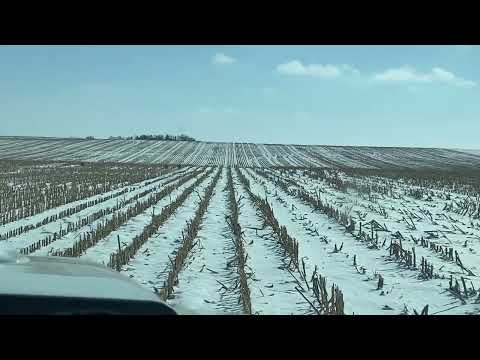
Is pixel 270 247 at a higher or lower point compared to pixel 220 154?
lower

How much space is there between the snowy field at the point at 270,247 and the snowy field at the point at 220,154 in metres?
29.1

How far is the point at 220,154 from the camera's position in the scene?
173 ft

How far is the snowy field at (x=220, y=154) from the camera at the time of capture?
43.8m

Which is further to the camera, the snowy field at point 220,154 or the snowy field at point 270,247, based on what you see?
the snowy field at point 220,154

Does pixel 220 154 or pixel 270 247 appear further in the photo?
pixel 220 154

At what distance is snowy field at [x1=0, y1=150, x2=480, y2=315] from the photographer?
5.24 meters

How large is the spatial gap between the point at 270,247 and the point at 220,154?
45.0 meters

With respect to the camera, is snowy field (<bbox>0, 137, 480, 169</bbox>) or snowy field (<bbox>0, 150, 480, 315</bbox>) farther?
snowy field (<bbox>0, 137, 480, 169</bbox>)

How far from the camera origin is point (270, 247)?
7.91m

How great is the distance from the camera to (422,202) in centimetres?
1488

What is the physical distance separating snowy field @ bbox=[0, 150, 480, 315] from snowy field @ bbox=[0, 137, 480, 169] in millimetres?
29146
